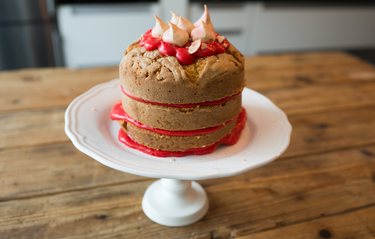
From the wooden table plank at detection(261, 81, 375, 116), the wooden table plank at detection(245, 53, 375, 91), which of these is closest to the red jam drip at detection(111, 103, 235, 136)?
→ the wooden table plank at detection(261, 81, 375, 116)

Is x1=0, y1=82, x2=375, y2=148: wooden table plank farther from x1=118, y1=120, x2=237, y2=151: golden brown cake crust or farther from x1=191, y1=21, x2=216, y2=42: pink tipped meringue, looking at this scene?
x1=191, y1=21, x2=216, y2=42: pink tipped meringue

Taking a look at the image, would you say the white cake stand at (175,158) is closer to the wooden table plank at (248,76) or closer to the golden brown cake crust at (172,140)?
the golden brown cake crust at (172,140)

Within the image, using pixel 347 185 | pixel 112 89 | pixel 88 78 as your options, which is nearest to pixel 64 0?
pixel 88 78

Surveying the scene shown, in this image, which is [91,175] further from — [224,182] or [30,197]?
[224,182]

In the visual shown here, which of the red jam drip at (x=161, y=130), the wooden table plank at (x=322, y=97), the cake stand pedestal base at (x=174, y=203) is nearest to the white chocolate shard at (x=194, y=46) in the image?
the red jam drip at (x=161, y=130)

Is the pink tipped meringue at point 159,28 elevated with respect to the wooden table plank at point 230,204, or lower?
elevated

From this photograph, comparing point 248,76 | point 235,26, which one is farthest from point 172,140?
point 235,26
